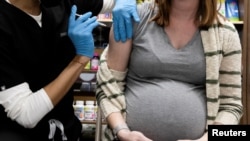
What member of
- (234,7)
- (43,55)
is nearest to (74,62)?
(43,55)

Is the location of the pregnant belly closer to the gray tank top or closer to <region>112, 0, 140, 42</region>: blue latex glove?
the gray tank top

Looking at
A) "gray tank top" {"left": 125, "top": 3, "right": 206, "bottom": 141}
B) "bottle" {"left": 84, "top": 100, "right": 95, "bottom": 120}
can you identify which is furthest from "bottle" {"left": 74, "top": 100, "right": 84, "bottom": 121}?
"gray tank top" {"left": 125, "top": 3, "right": 206, "bottom": 141}

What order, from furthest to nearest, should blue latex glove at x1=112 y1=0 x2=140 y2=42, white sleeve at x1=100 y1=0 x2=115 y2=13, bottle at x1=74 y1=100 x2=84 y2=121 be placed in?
bottle at x1=74 y1=100 x2=84 y2=121 → white sleeve at x1=100 y1=0 x2=115 y2=13 → blue latex glove at x1=112 y1=0 x2=140 y2=42

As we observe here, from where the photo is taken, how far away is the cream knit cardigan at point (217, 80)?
126cm

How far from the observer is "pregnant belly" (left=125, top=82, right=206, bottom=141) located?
1.23 meters

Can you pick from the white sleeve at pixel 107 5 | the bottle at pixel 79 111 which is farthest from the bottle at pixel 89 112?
the white sleeve at pixel 107 5

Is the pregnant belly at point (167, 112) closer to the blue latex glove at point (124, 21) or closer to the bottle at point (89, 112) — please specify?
the blue latex glove at point (124, 21)

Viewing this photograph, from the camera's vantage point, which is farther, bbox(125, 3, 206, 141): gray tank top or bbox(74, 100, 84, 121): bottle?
bbox(74, 100, 84, 121): bottle

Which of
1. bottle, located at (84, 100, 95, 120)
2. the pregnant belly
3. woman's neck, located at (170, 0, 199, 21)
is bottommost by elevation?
bottle, located at (84, 100, 95, 120)

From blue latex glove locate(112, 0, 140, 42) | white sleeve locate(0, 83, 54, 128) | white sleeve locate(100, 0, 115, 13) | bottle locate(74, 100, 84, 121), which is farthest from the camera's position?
bottle locate(74, 100, 84, 121)

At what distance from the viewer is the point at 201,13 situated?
4.36 feet

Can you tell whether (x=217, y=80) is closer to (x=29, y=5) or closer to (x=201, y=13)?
(x=201, y=13)

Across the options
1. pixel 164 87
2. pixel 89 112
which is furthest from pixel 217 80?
pixel 89 112

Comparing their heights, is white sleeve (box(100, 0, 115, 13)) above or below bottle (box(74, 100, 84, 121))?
above
